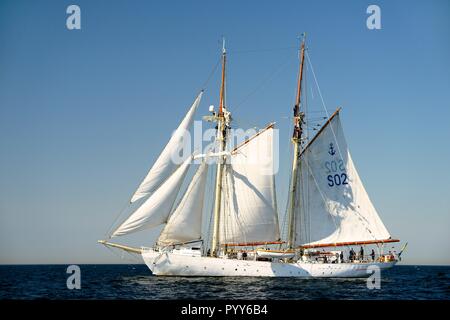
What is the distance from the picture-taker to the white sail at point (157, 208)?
4747 cm

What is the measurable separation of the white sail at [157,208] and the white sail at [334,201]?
1376 cm

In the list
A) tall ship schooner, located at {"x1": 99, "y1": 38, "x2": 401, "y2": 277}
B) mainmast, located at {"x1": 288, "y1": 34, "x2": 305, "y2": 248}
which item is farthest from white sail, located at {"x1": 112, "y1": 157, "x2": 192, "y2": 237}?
mainmast, located at {"x1": 288, "y1": 34, "x2": 305, "y2": 248}

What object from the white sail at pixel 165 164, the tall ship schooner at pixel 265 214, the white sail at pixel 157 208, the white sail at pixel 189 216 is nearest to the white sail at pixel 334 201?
the tall ship schooner at pixel 265 214

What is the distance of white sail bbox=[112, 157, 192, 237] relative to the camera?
1869 inches

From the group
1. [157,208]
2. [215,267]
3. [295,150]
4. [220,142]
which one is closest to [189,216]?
[157,208]

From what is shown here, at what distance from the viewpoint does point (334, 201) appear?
Result: 52.4 metres

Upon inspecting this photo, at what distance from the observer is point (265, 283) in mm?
45438

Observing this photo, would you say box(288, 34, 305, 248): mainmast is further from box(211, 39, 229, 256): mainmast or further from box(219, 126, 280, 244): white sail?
box(211, 39, 229, 256): mainmast

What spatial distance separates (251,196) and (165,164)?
32.8 ft

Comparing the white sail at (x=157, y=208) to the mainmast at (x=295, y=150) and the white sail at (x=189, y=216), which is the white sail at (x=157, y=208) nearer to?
the white sail at (x=189, y=216)

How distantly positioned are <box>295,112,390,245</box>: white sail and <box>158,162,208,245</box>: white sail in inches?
425

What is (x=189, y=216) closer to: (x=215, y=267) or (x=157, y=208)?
(x=157, y=208)
